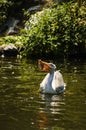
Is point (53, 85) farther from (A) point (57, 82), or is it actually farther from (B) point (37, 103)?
(B) point (37, 103)

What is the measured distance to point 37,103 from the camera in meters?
15.4

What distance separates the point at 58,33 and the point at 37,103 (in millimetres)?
17012

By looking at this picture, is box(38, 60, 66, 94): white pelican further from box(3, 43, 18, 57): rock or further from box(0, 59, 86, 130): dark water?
box(3, 43, 18, 57): rock

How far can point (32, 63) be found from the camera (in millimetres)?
27484

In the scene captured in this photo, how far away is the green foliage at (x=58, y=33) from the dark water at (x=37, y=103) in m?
7.93

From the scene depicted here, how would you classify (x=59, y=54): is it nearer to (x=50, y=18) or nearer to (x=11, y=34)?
(x=50, y=18)

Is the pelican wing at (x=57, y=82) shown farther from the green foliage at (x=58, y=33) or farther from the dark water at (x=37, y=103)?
the green foliage at (x=58, y=33)

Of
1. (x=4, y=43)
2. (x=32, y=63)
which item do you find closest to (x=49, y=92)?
(x=32, y=63)

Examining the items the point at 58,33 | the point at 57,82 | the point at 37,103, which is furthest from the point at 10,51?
the point at 37,103

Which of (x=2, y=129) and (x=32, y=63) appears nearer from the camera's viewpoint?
(x=2, y=129)

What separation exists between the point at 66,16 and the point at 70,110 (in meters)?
18.4

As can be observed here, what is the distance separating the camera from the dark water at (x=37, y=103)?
12.8 metres

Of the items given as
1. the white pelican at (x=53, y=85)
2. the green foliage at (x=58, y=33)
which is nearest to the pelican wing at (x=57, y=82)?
the white pelican at (x=53, y=85)

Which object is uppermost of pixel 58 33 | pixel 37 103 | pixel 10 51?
pixel 58 33
